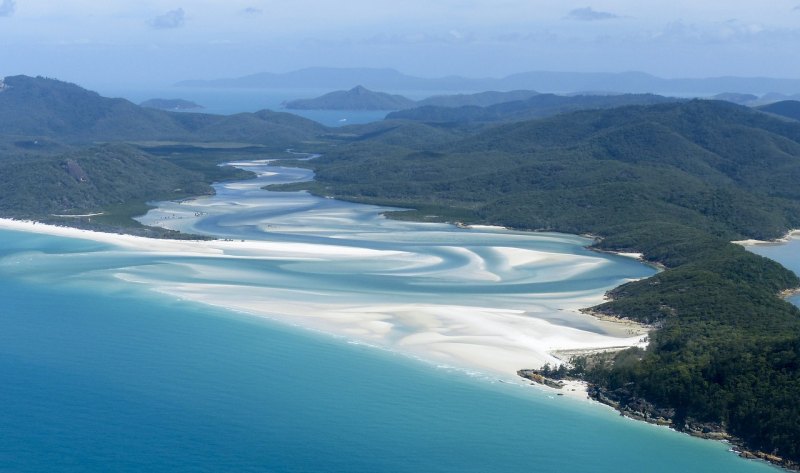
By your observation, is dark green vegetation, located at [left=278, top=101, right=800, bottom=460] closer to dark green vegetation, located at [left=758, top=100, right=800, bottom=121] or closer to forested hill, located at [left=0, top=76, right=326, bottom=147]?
forested hill, located at [left=0, top=76, right=326, bottom=147]

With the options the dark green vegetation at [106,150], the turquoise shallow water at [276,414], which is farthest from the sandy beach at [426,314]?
the dark green vegetation at [106,150]

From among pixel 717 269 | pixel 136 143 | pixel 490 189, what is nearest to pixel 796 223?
pixel 490 189

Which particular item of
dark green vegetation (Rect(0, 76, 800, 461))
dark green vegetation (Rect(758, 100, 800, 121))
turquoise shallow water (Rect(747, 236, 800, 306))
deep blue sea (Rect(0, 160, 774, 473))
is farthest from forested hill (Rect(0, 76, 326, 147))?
deep blue sea (Rect(0, 160, 774, 473))

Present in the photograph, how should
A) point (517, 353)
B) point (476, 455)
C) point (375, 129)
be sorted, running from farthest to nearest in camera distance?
point (375, 129) → point (517, 353) → point (476, 455)

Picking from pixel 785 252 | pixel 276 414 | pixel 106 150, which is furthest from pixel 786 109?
pixel 276 414

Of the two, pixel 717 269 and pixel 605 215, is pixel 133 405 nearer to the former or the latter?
pixel 717 269

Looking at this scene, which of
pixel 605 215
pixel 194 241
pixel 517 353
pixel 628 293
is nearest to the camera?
pixel 517 353

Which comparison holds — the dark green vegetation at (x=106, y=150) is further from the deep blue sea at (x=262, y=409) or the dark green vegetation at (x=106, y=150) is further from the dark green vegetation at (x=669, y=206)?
the deep blue sea at (x=262, y=409)
